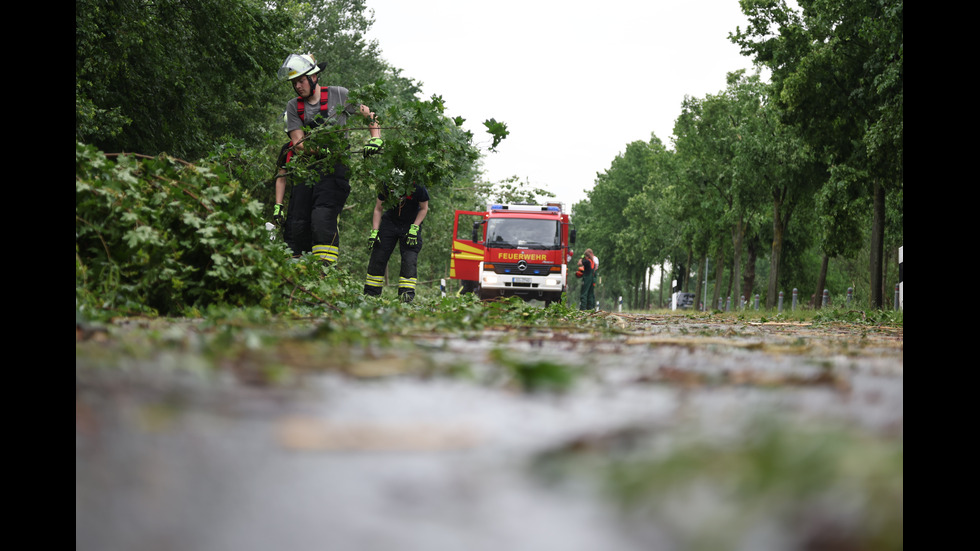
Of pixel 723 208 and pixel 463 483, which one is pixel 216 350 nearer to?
pixel 463 483

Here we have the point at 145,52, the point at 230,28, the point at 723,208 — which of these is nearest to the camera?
the point at 145,52

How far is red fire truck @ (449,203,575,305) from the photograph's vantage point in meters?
24.7

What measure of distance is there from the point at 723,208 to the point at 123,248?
3446 cm

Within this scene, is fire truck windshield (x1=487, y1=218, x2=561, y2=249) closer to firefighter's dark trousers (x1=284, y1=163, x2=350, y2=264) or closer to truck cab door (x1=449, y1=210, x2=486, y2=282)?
truck cab door (x1=449, y1=210, x2=486, y2=282)

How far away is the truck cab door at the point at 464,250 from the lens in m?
28.2

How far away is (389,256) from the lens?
38.8ft

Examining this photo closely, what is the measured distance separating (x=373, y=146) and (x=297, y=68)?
155 centimetres

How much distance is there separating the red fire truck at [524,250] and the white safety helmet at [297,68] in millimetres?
14999

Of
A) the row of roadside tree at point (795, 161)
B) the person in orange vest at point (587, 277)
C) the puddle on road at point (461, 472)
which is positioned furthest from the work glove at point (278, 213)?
the person in orange vest at point (587, 277)

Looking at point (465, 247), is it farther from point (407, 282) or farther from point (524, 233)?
point (407, 282)

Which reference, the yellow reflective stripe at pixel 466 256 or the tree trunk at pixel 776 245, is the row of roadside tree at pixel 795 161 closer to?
the tree trunk at pixel 776 245

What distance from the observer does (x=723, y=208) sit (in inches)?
1452

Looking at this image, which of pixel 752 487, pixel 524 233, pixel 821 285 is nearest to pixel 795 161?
pixel 821 285
